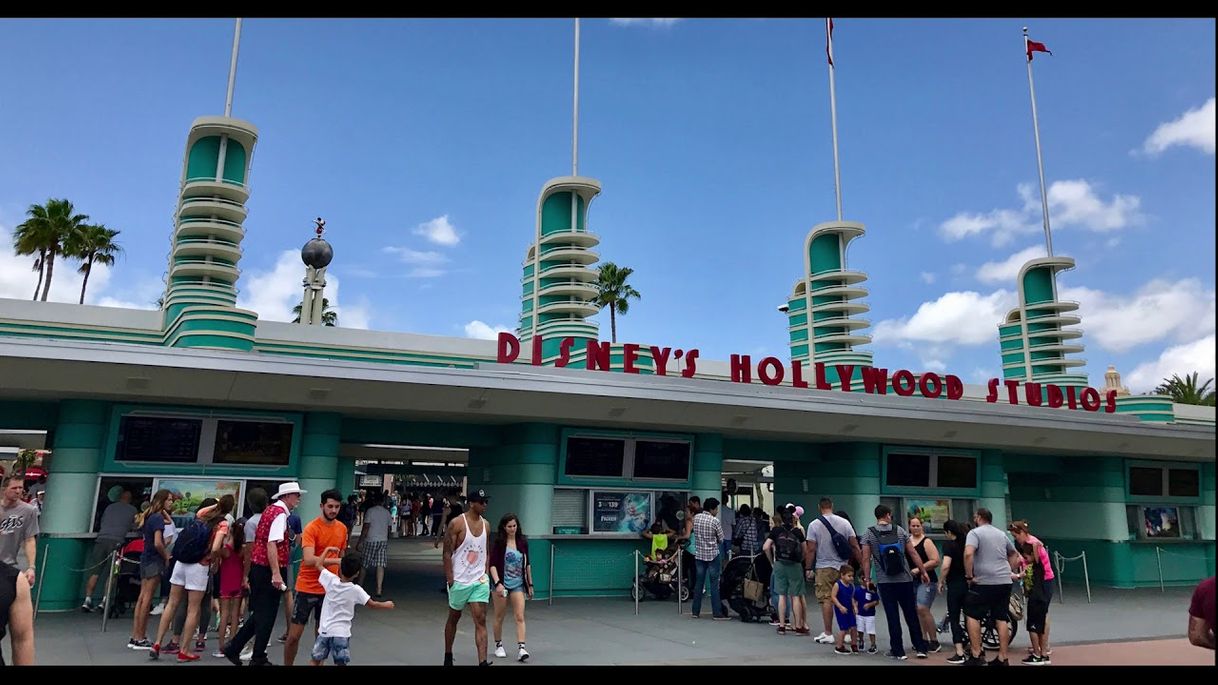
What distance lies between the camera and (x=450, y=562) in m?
8.23

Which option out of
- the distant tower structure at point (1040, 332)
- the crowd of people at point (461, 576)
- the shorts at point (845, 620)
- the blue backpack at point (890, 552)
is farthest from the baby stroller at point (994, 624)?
the distant tower structure at point (1040, 332)

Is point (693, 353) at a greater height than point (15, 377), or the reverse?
point (693, 353)

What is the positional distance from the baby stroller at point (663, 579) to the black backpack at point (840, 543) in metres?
4.33

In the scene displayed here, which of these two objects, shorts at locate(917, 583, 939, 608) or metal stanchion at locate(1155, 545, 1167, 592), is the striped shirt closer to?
shorts at locate(917, 583, 939, 608)

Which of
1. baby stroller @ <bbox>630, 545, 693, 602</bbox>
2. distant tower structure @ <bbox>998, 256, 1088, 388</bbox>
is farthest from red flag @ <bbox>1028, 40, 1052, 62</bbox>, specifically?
baby stroller @ <bbox>630, 545, 693, 602</bbox>

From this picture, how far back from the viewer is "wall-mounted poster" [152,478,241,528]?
1252 cm

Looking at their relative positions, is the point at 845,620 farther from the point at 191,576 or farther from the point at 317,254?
the point at 317,254

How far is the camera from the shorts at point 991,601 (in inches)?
349

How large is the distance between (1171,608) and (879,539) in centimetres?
923

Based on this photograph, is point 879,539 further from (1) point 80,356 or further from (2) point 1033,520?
(2) point 1033,520

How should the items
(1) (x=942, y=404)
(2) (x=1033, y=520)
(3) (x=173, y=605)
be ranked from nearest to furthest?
(3) (x=173, y=605), (1) (x=942, y=404), (2) (x=1033, y=520)

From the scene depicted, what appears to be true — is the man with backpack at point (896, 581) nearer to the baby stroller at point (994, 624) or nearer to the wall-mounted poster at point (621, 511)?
the baby stroller at point (994, 624)
